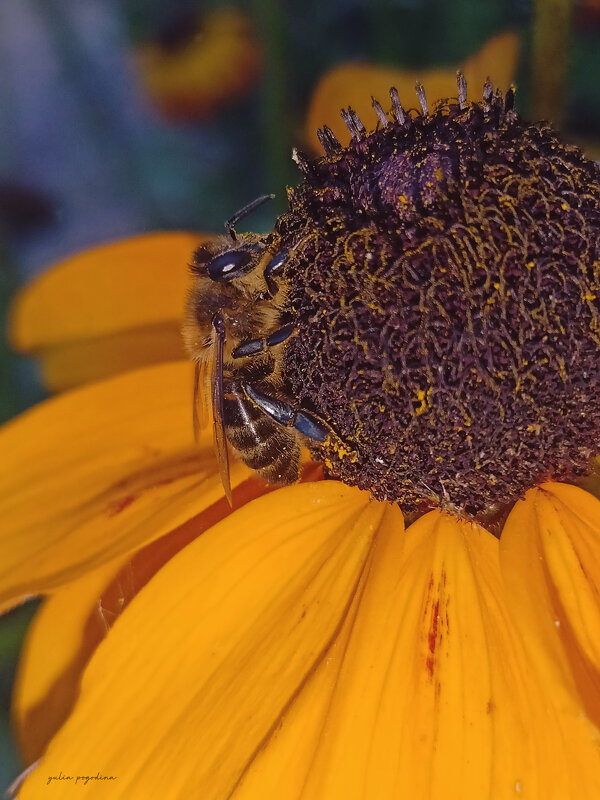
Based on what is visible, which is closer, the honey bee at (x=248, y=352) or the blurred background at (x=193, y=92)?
the honey bee at (x=248, y=352)

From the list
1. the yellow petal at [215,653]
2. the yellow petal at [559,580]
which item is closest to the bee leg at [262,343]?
the yellow petal at [215,653]

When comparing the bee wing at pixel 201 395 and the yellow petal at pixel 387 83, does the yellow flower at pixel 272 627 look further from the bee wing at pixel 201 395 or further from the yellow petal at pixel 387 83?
the yellow petal at pixel 387 83

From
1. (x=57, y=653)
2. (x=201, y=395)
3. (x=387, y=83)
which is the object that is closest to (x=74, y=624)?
(x=57, y=653)

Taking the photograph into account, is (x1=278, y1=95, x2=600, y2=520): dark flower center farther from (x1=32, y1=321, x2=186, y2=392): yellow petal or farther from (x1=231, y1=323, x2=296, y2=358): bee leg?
(x1=32, y1=321, x2=186, y2=392): yellow petal

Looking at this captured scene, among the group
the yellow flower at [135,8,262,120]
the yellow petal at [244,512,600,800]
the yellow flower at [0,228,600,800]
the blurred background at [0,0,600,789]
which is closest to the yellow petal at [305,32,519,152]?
the blurred background at [0,0,600,789]

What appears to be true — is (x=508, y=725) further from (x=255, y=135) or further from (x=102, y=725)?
(x=255, y=135)

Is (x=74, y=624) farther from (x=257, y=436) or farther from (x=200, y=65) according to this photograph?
(x=200, y=65)

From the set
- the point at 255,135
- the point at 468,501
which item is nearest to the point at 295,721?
the point at 468,501
